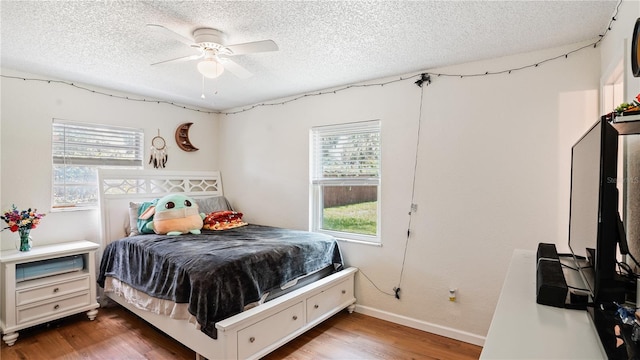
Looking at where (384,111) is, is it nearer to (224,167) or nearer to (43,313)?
(224,167)

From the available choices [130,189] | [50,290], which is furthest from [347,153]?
[50,290]

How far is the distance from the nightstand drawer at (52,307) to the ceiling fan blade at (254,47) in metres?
2.68

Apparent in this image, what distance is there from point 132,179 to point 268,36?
2.49 meters

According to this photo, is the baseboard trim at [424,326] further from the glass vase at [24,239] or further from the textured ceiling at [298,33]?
the glass vase at [24,239]

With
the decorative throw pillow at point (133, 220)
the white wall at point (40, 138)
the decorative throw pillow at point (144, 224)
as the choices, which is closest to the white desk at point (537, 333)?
the decorative throw pillow at point (144, 224)

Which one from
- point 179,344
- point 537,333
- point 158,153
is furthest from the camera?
point 158,153

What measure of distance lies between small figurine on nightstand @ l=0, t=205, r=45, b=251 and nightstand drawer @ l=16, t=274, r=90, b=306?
374 millimetres

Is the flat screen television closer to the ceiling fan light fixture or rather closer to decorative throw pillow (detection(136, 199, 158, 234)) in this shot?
the ceiling fan light fixture

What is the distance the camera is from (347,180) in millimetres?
3471

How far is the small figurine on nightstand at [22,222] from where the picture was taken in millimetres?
2738

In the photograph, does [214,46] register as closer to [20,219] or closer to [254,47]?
[254,47]

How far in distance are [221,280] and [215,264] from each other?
0.13m

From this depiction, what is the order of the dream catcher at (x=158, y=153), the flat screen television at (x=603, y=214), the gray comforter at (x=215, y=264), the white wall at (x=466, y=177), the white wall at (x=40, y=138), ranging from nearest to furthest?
1. the flat screen television at (x=603, y=214)
2. the gray comforter at (x=215, y=264)
3. the white wall at (x=466, y=177)
4. the white wall at (x=40, y=138)
5. the dream catcher at (x=158, y=153)

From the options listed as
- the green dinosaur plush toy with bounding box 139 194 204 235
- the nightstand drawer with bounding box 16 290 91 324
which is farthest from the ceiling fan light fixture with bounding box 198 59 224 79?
the nightstand drawer with bounding box 16 290 91 324
